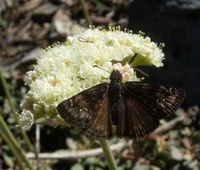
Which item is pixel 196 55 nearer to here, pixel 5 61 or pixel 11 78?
pixel 11 78

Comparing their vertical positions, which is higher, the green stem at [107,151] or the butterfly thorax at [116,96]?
the butterfly thorax at [116,96]

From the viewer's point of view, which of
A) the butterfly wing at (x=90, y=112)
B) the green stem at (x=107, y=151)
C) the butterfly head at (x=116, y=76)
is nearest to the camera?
the butterfly wing at (x=90, y=112)

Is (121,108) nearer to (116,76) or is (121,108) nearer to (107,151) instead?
(116,76)

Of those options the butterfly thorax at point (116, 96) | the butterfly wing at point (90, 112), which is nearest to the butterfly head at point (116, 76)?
the butterfly thorax at point (116, 96)

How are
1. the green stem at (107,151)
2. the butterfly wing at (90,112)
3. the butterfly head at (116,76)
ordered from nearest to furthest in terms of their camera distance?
the butterfly wing at (90,112)
the butterfly head at (116,76)
the green stem at (107,151)

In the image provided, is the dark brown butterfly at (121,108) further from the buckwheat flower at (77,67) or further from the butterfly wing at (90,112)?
the buckwheat flower at (77,67)

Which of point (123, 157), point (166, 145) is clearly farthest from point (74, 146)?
point (166, 145)

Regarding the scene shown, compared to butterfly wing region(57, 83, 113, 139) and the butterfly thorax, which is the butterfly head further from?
butterfly wing region(57, 83, 113, 139)

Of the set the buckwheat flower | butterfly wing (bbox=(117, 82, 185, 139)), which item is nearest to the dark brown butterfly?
butterfly wing (bbox=(117, 82, 185, 139))
